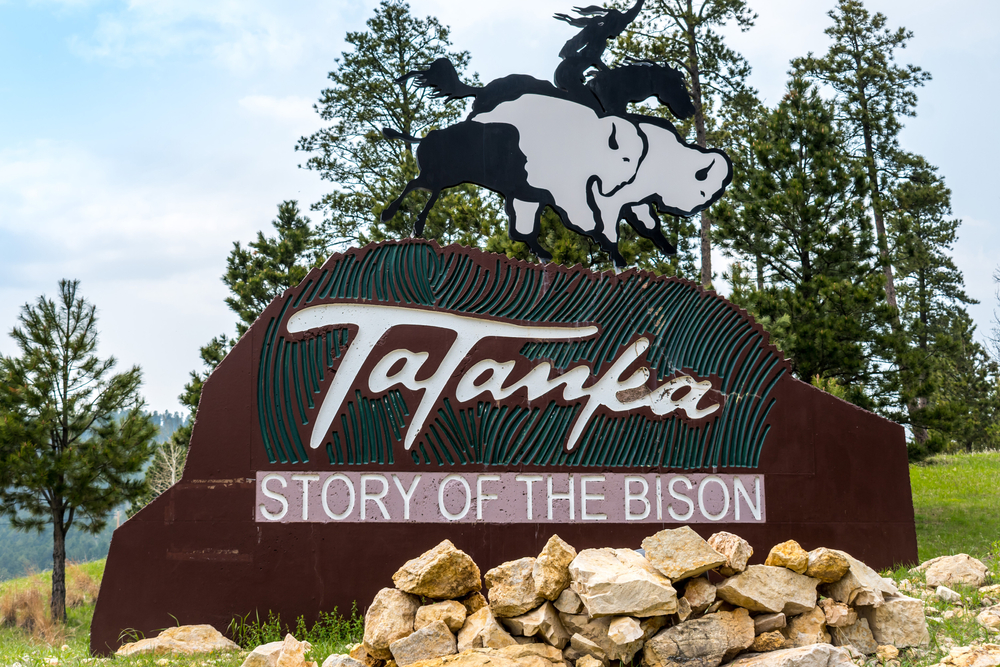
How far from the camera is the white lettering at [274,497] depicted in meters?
8.44

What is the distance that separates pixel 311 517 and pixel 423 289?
2.46 meters

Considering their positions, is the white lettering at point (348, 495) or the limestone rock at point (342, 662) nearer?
the limestone rock at point (342, 662)

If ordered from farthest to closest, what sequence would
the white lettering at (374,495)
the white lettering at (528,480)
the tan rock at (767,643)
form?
the white lettering at (528,480) < the white lettering at (374,495) < the tan rock at (767,643)

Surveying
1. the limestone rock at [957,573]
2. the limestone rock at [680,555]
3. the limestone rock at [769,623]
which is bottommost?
the limestone rock at [769,623]

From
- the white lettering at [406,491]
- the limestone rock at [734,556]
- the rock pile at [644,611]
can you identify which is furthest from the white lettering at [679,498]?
the white lettering at [406,491]

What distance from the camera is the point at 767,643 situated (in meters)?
6.81

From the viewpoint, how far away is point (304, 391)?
341 inches

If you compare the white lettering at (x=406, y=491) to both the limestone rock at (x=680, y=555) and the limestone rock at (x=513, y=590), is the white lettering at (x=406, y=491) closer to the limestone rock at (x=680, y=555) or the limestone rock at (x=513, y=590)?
the limestone rock at (x=513, y=590)

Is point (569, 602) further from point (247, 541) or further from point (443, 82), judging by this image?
point (443, 82)

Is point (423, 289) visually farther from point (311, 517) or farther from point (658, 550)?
point (658, 550)

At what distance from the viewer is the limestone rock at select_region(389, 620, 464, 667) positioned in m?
6.64

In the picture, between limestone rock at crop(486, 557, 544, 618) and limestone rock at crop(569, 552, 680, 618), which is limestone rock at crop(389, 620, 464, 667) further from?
limestone rock at crop(569, 552, 680, 618)

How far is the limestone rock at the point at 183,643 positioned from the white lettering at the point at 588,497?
3.44 m

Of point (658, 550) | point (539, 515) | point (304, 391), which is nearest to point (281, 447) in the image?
point (304, 391)
